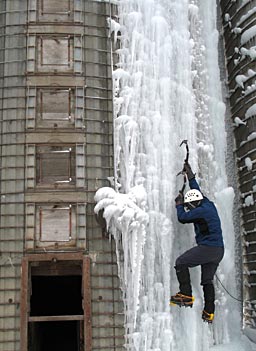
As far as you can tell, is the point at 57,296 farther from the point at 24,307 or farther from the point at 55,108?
the point at 55,108

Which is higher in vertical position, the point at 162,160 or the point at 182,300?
the point at 162,160

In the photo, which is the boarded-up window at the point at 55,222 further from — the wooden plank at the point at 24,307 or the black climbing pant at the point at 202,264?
the black climbing pant at the point at 202,264

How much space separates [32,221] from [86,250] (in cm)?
124

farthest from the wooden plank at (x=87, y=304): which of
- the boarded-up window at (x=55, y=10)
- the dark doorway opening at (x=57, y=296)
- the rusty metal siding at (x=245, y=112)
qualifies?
the boarded-up window at (x=55, y=10)

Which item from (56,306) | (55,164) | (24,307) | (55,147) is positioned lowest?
(56,306)

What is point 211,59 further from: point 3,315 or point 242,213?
point 3,315

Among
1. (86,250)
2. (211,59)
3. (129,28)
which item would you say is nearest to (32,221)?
(86,250)

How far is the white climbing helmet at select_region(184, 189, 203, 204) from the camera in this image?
10.0 m

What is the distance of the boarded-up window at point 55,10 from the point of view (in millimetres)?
11672

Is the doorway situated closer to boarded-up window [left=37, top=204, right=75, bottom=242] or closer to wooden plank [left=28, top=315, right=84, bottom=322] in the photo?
wooden plank [left=28, top=315, right=84, bottom=322]

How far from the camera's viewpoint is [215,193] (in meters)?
11.7

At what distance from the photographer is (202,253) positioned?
9.76m

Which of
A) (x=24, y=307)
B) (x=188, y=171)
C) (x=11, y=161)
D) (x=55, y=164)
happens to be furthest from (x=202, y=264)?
(x=11, y=161)

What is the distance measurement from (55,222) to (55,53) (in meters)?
3.80
